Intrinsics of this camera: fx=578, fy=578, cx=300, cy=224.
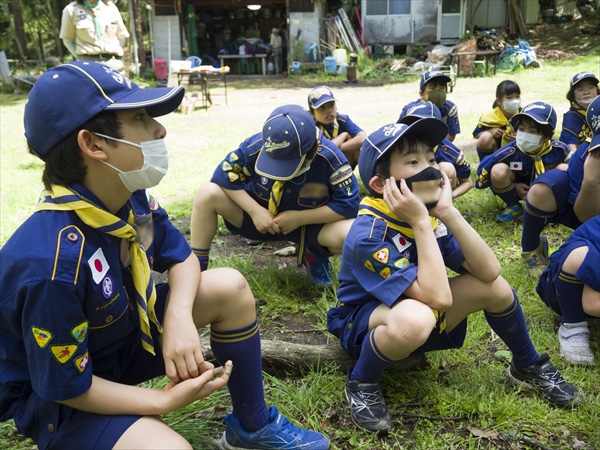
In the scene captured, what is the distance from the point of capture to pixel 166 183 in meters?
5.92

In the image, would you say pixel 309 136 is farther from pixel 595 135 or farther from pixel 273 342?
pixel 595 135

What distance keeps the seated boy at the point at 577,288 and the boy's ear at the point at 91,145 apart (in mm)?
1964

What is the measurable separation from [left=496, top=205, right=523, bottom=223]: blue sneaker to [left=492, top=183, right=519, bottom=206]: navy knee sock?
0.05 m

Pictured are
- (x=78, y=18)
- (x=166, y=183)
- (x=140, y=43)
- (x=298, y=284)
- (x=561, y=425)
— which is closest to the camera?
(x=561, y=425)

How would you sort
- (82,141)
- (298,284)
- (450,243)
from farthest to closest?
(298,284) → (450,243) → (82,141)

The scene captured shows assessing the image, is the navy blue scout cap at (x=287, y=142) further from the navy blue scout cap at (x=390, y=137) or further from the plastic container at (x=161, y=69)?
the plastic container at (x=161, y=69)

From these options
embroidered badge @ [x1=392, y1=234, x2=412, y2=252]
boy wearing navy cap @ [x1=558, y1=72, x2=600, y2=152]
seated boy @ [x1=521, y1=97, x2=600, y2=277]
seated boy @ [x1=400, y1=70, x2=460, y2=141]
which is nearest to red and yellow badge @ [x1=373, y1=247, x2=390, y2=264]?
embroidered badge @ [x1=392, y1=234, x2=412, y2=252]

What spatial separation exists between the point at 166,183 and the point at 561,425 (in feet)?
15.1

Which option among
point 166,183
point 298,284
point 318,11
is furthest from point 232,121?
point 318,11

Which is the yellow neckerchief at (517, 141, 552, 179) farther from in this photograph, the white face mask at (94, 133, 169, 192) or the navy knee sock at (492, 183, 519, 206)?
the white face mask at (94, 133, 169, 192)

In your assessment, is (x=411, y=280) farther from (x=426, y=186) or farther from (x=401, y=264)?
(x=426, y=186)

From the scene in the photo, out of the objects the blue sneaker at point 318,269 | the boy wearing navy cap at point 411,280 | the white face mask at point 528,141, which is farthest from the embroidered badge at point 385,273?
the white face mask at point 528,141

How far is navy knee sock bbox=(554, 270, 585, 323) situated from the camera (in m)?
2.55

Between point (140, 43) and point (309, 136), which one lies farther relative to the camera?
point (140, 43)
